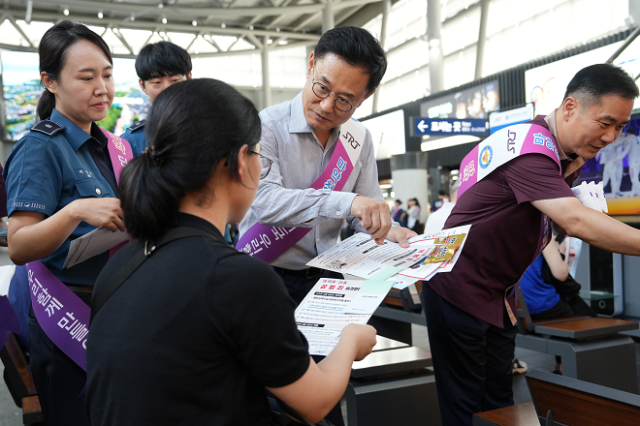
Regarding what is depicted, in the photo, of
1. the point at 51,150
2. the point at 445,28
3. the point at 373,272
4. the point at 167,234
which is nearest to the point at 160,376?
the point at 167,234

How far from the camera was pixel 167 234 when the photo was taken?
952mm

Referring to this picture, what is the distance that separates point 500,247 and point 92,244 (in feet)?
4.54

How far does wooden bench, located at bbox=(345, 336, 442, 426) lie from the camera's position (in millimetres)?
2275

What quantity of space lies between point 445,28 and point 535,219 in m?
17.8

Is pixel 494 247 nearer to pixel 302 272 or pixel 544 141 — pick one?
pixel 544 141

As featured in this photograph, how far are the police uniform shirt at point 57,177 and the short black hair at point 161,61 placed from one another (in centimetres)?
78

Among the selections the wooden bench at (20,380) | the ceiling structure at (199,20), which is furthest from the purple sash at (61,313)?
the ceiling structure at (199,20)

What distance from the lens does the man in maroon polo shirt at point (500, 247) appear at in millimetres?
1876

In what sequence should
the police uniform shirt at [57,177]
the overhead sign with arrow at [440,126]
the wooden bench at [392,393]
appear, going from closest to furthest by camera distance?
the police uniform shirt at [57,177] → the wooden bench at [392,393] → the overhead sign with arrow at [440,126]

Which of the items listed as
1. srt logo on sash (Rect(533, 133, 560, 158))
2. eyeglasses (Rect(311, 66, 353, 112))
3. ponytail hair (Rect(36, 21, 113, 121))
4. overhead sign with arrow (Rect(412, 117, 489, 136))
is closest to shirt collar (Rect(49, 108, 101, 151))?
ponytail hair (Rect(36, 21, 113, 121))

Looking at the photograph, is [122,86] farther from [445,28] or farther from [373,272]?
Answer: [373,272]

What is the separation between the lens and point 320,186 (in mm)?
1806

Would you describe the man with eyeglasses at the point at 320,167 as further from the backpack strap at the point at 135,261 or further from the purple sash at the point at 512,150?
the backpack strap at the point at 135,261

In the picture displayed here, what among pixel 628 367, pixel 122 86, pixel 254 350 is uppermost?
pixel 122 86
